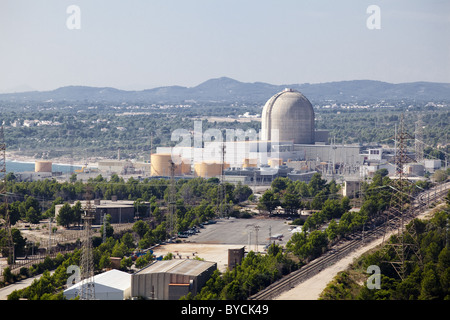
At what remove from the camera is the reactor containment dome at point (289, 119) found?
34969 mm

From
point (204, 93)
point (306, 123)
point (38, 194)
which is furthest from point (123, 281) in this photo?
point (204, 93)

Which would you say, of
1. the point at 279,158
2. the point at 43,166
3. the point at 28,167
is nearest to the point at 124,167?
the point at 43,166

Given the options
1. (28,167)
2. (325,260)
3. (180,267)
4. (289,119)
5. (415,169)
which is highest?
(289,119)

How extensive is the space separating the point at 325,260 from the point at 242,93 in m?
109

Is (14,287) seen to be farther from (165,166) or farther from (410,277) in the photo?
(165,166)

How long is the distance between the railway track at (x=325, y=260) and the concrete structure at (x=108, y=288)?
197 centimetres

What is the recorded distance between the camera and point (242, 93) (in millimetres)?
122438

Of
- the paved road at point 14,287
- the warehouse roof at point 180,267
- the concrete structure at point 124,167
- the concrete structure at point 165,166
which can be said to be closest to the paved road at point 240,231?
the warehouse roof at point 180,267

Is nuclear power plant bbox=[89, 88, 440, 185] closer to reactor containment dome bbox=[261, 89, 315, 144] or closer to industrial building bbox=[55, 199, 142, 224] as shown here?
reactor containment dome bbox=[261, 89, 315, 144]

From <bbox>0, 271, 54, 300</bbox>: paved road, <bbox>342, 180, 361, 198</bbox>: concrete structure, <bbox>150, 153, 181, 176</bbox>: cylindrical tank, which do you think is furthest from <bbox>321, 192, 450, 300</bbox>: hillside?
<bbox>150, 153, 181, 176</bbox>: cylindrical tank

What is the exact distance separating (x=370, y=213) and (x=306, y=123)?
16.2m

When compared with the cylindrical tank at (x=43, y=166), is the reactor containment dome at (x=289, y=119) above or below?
above

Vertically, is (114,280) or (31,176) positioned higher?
(114,280)

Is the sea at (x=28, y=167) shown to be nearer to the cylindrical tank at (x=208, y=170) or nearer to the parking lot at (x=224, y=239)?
the cylindrical tank at (x=208, y=170)
